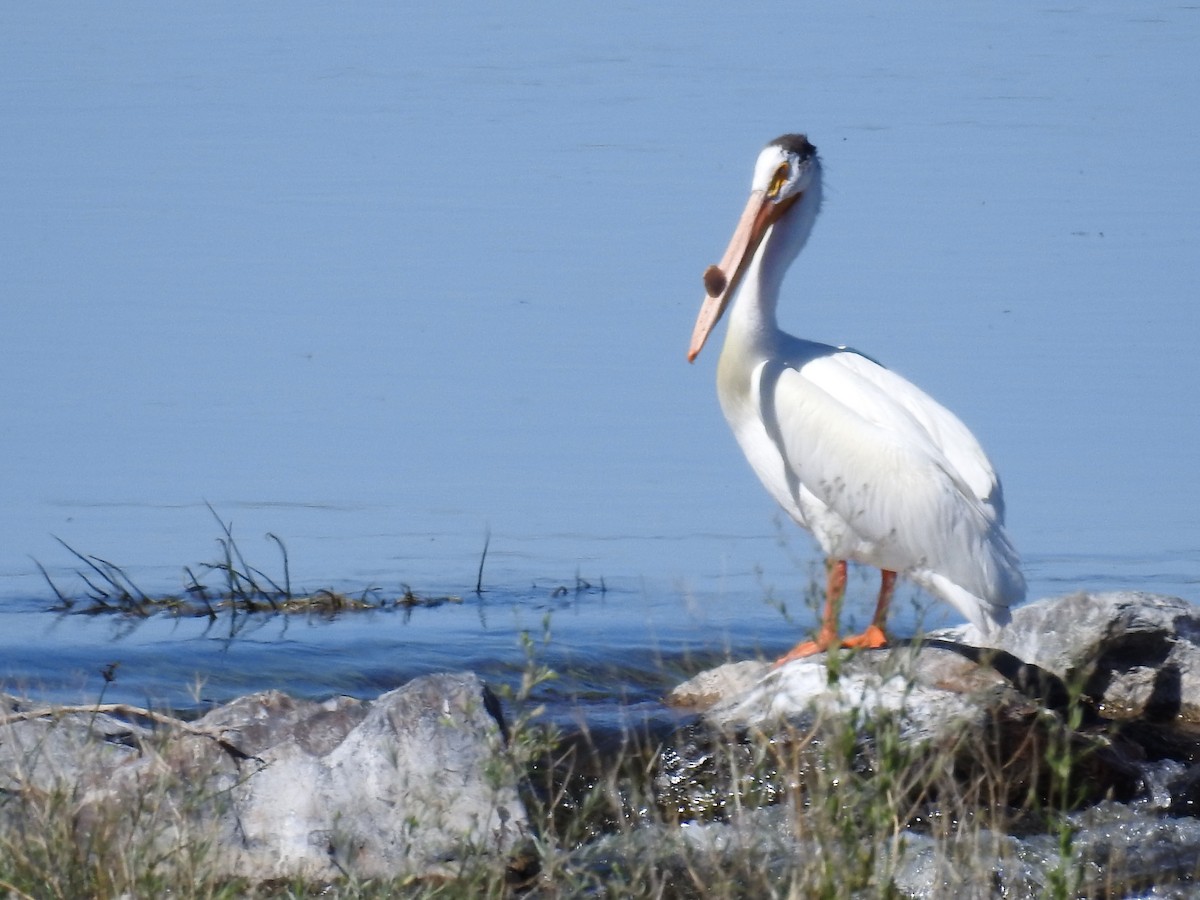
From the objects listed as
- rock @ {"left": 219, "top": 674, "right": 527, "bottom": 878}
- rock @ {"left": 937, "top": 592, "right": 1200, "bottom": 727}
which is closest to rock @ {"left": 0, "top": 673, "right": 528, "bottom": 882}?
rock @ {"left": 219, "top": 674, "right": 527, "bottom": 878}

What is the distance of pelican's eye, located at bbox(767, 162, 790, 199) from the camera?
6.37m

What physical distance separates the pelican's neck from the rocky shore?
1.11 m

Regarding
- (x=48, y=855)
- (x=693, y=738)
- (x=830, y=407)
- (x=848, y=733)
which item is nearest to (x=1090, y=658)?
(x=830, y=407)

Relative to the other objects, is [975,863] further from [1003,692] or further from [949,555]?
[949,555]

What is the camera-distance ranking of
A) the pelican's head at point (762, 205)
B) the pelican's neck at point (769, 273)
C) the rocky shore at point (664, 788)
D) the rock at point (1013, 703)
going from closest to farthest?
the rocky shore at point (664, 788) → the rock at point (1013, 703) → the pelican's neck at point (769, 273) → the pelican's head at point (762, 205)

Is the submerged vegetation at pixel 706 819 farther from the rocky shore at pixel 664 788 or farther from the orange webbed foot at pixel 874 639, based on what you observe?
the orange webbed foot at pixel 874 639

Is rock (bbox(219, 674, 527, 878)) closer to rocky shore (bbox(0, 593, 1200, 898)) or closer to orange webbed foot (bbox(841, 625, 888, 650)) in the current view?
rocky shore (bbox(0, 593, 1200, 898))

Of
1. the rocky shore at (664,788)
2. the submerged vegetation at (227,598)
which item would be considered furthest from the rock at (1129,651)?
the submerged vegetation at (227,598)

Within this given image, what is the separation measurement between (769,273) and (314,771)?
2.54 meters

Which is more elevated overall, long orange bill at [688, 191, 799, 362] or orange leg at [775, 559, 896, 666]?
long orange bill at [688, 191, 799, 362]

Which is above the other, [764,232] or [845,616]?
[764,232]

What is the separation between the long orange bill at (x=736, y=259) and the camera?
637 centimetres

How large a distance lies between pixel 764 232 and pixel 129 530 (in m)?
2.90

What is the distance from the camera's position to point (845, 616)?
23.9ft
